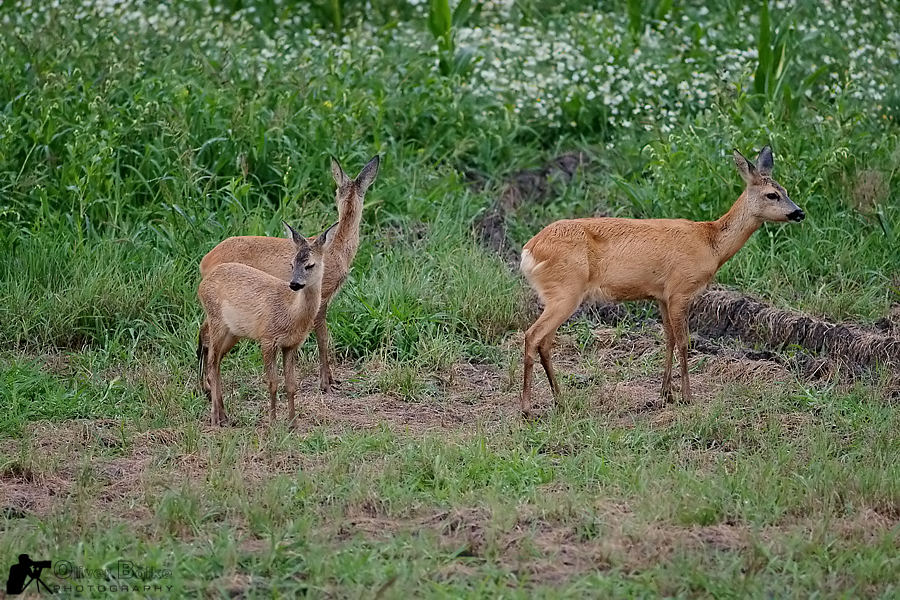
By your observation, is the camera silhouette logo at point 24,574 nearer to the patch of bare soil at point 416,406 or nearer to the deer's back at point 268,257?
the patch of bare soil at point 416,406

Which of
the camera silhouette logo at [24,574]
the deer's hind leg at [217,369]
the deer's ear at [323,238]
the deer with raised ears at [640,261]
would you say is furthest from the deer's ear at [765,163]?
the camera silhouette logo at [24,574]

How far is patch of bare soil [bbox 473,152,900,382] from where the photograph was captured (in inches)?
301

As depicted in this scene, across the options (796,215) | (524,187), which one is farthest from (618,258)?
(524,187)

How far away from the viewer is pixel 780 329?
810cm

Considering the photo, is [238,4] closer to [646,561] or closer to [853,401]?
A: [853,401]

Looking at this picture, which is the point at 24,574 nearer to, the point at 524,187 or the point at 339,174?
the point at 339,174

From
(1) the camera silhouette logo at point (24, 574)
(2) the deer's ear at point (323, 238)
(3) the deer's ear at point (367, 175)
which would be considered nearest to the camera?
(1) the camera silhouette logo at point (24, 574)

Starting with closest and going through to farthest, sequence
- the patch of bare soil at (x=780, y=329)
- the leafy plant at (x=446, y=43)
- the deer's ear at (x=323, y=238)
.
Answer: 1. the deer's ear at (x=323, y=238)
2. the patch of bare soil at (x=780, y=329)
3. the leafy plant at (x=446, y=43)

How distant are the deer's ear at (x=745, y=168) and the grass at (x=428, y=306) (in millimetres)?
1149

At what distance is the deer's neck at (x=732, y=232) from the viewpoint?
24.7ft

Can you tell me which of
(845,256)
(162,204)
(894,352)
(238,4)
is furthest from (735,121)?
(238,4)

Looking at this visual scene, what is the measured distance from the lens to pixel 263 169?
9562 millimetres

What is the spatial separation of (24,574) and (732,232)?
4.52 meters

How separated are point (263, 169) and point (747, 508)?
17.3ft
